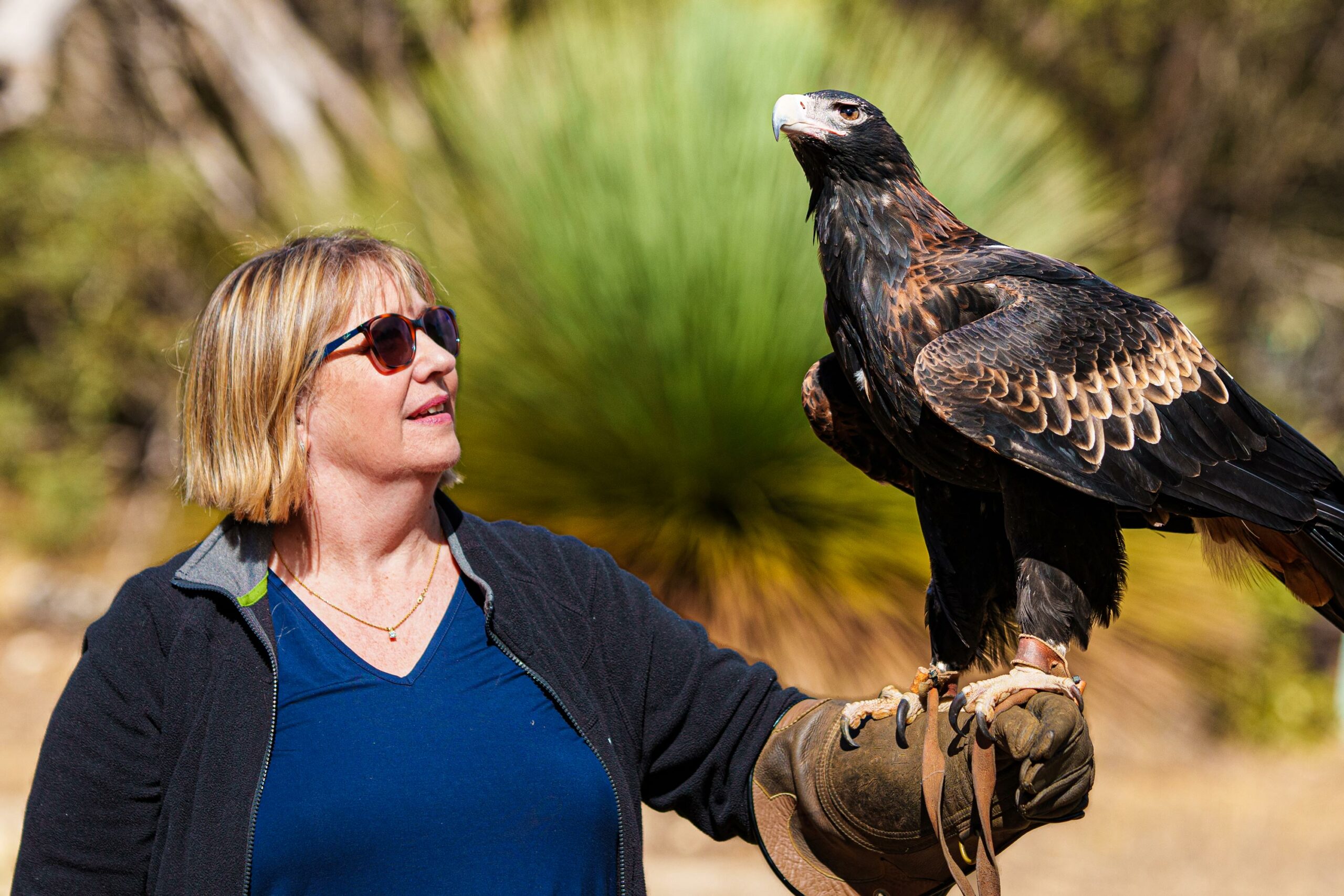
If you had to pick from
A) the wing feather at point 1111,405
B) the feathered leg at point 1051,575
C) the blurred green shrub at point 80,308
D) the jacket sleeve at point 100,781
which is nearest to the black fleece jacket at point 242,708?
the jacket sleeve at point 100,781

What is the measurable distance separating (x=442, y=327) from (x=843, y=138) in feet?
3.11

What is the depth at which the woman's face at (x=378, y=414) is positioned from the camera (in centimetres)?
206

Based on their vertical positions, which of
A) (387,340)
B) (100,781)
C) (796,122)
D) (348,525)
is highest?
(796,122)

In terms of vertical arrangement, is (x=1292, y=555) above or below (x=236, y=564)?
above

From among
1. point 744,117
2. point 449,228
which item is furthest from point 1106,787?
point 449,228

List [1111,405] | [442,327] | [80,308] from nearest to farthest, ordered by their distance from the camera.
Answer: [442,327]
[1111,405]
[80,308]

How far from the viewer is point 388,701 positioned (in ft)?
6.41

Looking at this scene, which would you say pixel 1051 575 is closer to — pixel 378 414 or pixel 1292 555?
pixel 1292 555

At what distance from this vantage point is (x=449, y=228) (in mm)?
5758

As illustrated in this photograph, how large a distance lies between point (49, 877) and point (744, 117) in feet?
14.2

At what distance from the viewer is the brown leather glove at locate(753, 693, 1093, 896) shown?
1956 mm

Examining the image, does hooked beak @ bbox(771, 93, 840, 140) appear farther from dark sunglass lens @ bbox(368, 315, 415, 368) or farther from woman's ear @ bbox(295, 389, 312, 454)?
woman's ear @ bbox(295, 389, 312, 454)

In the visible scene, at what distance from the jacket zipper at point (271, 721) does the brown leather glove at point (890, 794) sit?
875mm

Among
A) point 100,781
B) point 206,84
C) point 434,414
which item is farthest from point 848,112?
point 206,84
